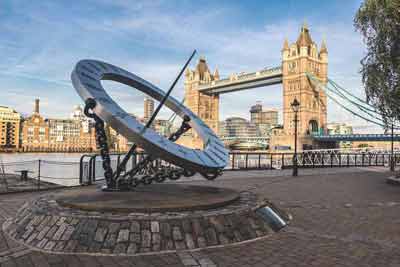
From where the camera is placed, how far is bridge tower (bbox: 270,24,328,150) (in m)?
72.3

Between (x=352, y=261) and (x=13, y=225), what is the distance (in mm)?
5176

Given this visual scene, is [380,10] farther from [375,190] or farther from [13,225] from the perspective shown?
[13,225]

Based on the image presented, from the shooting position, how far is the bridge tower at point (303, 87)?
72.3 m

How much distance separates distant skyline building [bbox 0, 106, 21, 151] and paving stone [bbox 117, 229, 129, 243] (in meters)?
109

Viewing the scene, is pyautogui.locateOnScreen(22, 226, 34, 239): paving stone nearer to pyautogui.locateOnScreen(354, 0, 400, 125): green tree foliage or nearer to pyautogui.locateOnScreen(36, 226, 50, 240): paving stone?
pyautogui.locateOnScreen(36, 226, 50, 240): paving stone

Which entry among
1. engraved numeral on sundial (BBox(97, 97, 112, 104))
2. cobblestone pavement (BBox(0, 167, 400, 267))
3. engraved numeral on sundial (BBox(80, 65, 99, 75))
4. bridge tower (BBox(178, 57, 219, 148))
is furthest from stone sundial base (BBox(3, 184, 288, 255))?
bridge tower (BBox(178, 57, 219, 148))

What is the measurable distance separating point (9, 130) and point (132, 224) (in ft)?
373

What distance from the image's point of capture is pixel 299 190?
11.4 metres

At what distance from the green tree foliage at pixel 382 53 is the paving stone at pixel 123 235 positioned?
11.0m

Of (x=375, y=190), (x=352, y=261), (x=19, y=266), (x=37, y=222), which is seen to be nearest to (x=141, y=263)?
(x=19, y=266)

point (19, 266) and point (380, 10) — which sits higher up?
point (380, 10)

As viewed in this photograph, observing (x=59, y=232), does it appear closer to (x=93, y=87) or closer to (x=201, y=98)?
(x=93, y=87)

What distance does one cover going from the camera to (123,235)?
487 centimetres

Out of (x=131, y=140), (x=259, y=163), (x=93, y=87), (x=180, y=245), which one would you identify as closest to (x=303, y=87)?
(x=259, y=163)
